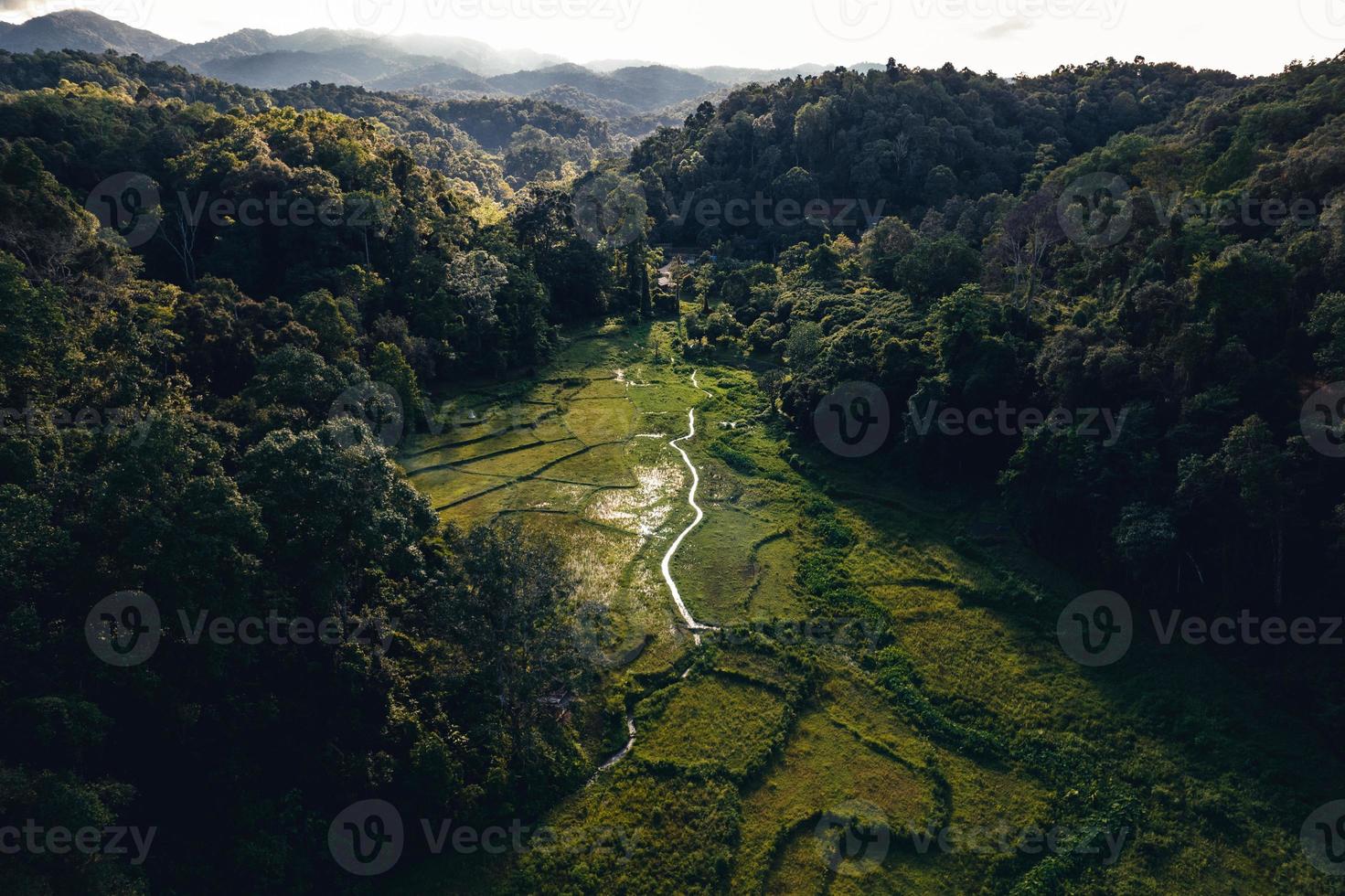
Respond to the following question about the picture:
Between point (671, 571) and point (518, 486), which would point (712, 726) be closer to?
point (671, 571)

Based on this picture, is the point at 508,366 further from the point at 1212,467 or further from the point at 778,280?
the point at 1212,467

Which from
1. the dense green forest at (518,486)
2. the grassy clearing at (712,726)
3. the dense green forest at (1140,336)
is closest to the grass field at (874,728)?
the grassy clearing at (712,726)

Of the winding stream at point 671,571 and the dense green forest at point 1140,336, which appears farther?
the dense green forest at point 1140,336

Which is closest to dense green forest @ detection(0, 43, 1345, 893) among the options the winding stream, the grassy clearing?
the grassy clearing

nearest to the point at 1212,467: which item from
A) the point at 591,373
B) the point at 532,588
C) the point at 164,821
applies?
the point at 532,588

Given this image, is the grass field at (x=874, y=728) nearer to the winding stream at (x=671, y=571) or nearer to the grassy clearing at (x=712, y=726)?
the grassy clearing at (x=712, y=726)

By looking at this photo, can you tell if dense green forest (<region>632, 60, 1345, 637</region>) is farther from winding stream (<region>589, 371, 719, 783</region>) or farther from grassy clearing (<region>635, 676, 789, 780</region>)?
grassy clearing (<region>635, 676, 789, 780</region>)
